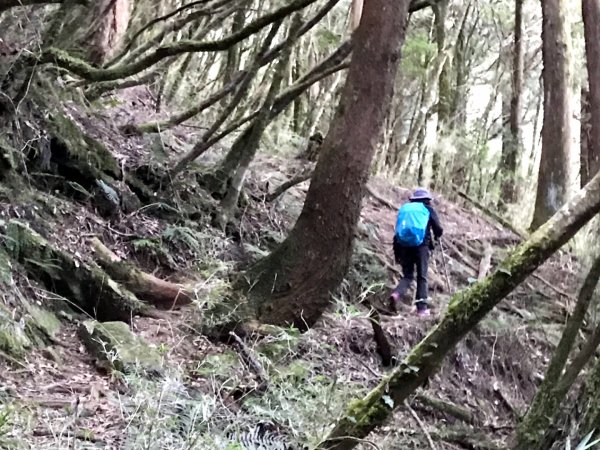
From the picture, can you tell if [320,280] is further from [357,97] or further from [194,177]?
[194,177]

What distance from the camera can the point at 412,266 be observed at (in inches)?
374

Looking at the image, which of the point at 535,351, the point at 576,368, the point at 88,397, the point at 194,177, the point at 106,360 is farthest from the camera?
the point at 194,177

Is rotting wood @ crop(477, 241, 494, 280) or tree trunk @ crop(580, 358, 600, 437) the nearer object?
tree trunk @ crop(580, 358, 600, 437)

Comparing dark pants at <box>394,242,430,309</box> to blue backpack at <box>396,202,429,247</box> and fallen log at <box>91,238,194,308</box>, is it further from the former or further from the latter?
fallen log at <box>91,238,194,308</box>

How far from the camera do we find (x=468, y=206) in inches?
602

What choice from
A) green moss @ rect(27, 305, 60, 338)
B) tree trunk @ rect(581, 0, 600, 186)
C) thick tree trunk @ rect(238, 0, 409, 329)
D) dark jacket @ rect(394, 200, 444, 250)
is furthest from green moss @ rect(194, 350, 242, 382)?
tree trunk @ rect(581, 0, 600, 186)

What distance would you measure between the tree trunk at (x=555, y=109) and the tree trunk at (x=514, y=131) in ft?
18.8

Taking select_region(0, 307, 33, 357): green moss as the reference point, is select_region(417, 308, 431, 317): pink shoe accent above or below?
above

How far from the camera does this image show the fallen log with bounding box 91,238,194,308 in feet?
24.1

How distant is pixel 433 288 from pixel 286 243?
3435mm

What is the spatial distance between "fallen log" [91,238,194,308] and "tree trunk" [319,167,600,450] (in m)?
3.60

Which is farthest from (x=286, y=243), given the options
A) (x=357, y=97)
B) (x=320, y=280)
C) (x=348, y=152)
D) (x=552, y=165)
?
(x=552, y=165)

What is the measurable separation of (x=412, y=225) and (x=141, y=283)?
12.1ft

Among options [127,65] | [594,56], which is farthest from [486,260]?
[127,65]
